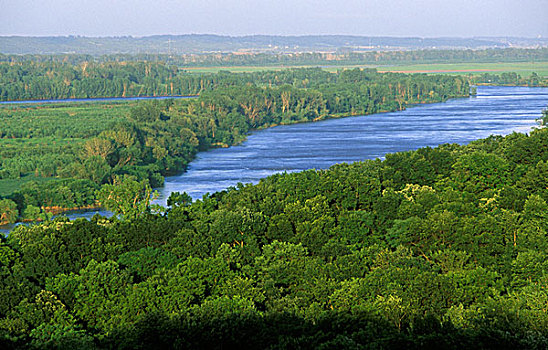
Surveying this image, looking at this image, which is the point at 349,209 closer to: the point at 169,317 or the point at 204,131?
the point at 169,317

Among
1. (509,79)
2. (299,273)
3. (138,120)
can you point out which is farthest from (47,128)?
(509,79)

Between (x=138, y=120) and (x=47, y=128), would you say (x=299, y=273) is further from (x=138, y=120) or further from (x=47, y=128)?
(x=47, y=128)

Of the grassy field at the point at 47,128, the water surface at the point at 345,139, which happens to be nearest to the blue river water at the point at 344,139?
the water surface at the point at 345,139

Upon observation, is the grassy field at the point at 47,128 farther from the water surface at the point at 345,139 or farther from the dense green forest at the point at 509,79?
the dense green forest at the point at 509,79

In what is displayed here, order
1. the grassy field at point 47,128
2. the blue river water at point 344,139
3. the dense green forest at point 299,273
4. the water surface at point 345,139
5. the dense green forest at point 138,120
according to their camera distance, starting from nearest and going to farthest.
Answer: the dense green forest at point 299,273
the dense green forest at point 138,120
the blue river water at point 344,139
the water surface at point 345,139
the grassy field at point 47,128

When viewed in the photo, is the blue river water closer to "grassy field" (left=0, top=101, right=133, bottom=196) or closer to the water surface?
the water surface

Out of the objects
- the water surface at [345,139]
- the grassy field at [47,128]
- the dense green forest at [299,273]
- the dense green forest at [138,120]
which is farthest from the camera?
the grassy field at [47,128]

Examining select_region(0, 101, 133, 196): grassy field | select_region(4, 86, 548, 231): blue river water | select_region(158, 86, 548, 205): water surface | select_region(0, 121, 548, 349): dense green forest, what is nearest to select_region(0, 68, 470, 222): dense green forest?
select_region(0, 101, 133, 196): grassy field
